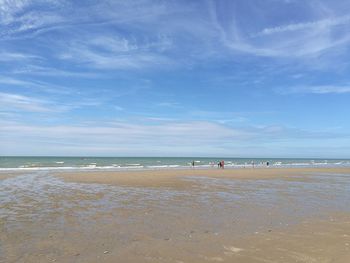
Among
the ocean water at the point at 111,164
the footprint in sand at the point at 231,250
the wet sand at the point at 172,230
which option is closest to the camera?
Answer: the wet sand at the point at 172,230

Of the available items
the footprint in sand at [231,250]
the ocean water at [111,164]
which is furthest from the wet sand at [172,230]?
the ocean water at [111,164]

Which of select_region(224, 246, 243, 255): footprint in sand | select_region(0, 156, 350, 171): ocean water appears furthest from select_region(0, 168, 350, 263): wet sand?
select_region(0, 156, 350, 171): ocean water

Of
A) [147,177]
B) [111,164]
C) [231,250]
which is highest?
[111,164]

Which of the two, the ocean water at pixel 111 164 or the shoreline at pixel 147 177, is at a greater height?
the ocean water at pixel 111 164

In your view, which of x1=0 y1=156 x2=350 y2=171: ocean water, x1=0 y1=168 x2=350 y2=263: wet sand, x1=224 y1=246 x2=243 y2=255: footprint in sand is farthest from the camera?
x1=0 y1=156 x2=350 y2=171: ocean water

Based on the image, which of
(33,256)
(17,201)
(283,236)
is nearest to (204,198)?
(283,236)

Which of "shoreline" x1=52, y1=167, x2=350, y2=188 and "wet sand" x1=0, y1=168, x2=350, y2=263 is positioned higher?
"shoreline" x1=52, y1=167, x2=350, y2=188

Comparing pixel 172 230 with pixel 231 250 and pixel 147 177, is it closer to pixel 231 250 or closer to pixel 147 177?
pixel 231 250

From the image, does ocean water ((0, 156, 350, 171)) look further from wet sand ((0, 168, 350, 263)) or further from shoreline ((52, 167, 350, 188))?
wet sand ((0, 168, 350, 263))

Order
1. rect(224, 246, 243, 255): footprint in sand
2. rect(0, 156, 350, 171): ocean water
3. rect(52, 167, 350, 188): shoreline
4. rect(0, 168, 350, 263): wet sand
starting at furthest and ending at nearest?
rect(0, 156, 350, 171): ocean water < rect(52, 167, 350, 188): shoreline < rect(224, 246, 243, 255): footprint in sand < rect(0, 168, 350, 263): wet sand

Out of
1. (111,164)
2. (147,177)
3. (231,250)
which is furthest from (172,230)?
(111,164)

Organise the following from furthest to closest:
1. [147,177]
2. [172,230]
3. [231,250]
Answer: [147,177]
[172,230]
[231,250]

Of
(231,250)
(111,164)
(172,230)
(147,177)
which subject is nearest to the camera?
(231,250)

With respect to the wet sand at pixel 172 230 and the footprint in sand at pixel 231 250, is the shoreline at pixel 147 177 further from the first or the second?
the footprint in sand at pixel 231 250
